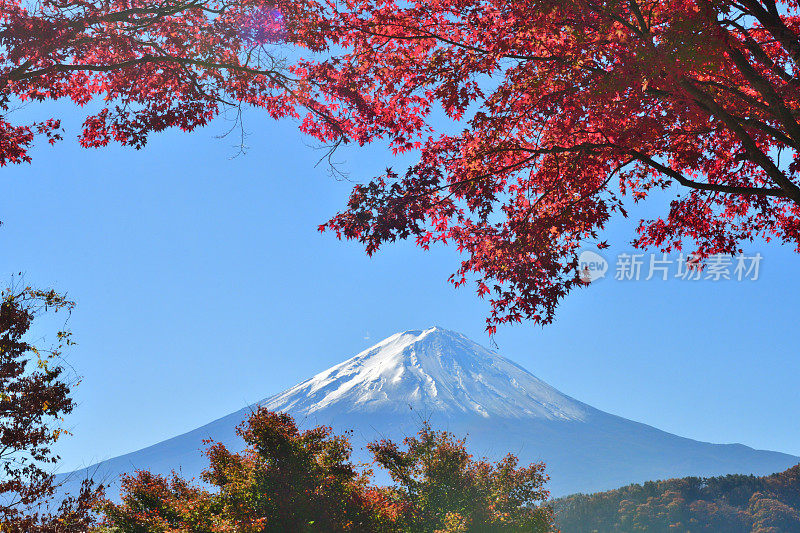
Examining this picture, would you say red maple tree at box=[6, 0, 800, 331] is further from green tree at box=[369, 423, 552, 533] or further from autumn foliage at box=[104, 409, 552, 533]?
green tree at box=[369, 423, 552, 533]

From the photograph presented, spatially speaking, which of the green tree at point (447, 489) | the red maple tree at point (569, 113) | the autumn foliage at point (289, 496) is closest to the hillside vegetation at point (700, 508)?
the green tree at point (447, 489)

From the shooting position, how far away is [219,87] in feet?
26.6

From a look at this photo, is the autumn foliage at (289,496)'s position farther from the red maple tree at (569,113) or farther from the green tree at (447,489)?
the red maple tree at (569,113)

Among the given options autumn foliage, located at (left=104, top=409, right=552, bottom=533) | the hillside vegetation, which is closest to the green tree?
autumn foliage, located at (left=104, top=409, right=552, bottom=533)

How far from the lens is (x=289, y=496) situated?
16.0 meters

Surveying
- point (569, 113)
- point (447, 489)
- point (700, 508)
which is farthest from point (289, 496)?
point (700, 508)

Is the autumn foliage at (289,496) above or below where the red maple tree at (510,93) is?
below

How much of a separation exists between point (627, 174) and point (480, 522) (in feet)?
66.4

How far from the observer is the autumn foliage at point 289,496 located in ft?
51.1

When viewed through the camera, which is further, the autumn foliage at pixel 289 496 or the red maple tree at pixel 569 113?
the autumn foliage at pixel 289 496

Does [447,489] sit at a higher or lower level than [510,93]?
lower

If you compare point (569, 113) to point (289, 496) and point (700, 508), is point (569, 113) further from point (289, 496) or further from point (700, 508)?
point (700, 508)

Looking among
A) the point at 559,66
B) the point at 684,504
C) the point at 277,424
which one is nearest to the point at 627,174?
the point at 559,66

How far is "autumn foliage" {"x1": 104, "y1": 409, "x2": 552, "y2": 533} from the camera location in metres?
15.6
